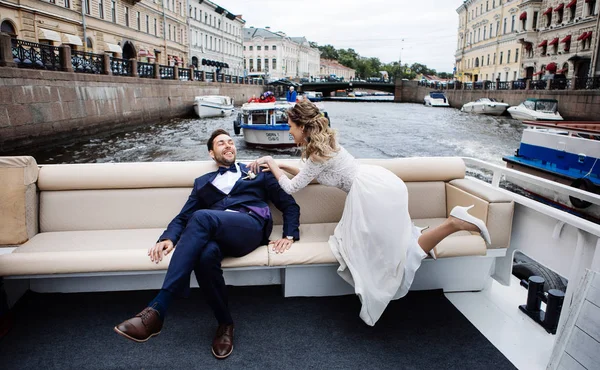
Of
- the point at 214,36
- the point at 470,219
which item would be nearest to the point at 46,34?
the point at 470,219

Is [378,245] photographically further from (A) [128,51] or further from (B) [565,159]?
(A) [128,51]

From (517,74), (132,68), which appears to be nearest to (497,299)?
(132,68)

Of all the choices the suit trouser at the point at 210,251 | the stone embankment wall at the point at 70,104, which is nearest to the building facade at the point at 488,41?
the stone embankment wall at the point at 70,104

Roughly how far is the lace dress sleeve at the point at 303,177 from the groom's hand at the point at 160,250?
0.86 m

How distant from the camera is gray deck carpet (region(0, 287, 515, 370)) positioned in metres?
2.59

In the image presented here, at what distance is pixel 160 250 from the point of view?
2871 millimetres

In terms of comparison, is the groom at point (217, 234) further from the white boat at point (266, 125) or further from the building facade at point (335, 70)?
the building facade at point (335, 70)

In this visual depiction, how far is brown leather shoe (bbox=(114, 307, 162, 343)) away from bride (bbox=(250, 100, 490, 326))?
1.12m

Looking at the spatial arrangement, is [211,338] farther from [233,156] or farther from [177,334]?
[233,156]

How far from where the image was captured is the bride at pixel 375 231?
2699mm

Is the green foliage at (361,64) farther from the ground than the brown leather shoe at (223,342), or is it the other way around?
the green foliage at (361,64)

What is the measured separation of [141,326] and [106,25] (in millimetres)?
33557

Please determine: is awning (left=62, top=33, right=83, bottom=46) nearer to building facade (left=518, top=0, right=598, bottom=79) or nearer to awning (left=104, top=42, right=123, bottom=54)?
awning (left=104, top=42, right=123, bottom=54)

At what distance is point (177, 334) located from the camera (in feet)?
9.37
